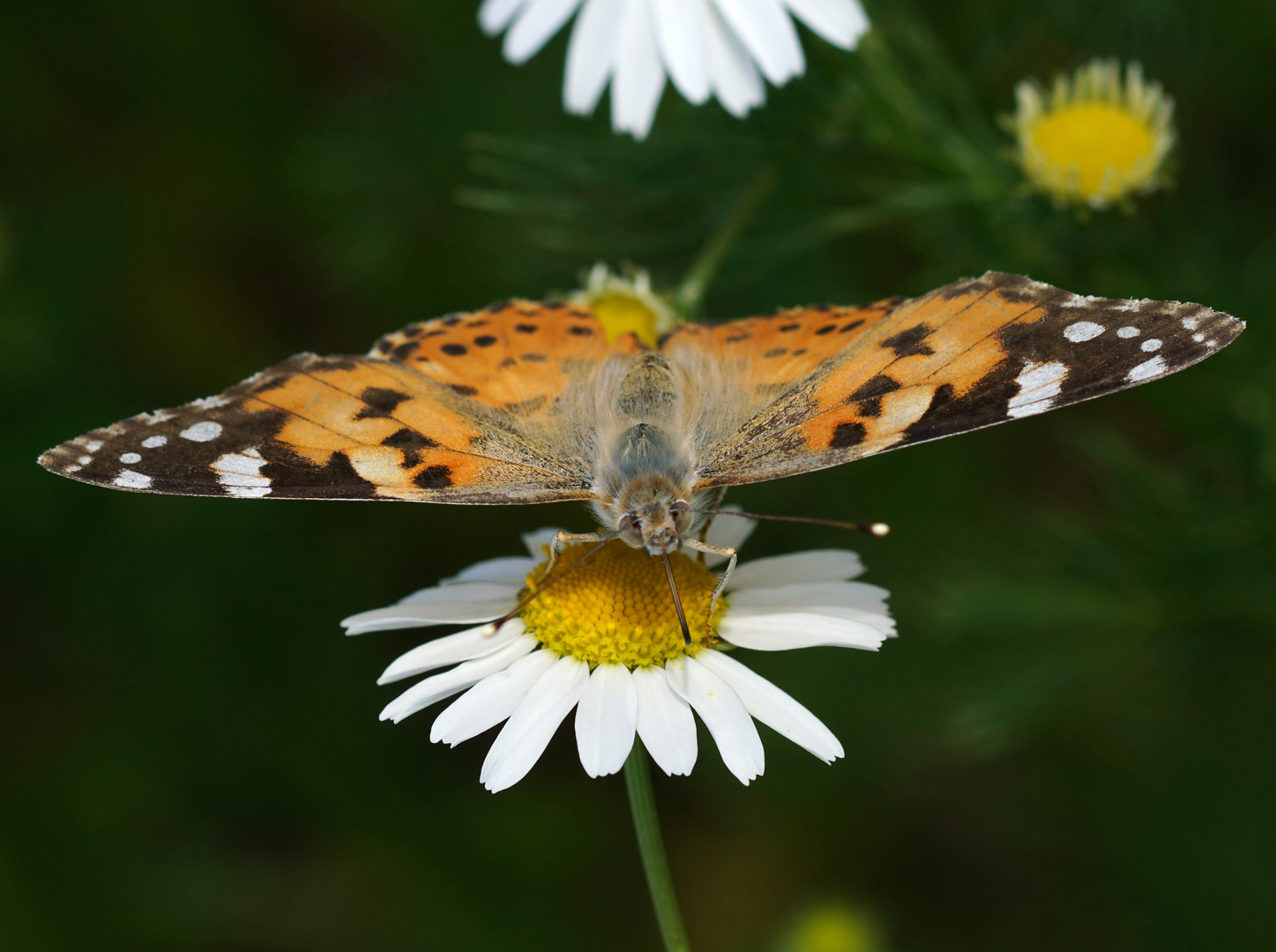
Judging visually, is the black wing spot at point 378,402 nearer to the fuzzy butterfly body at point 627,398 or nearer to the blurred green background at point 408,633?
the fuzzy butterfly body at point 627,398

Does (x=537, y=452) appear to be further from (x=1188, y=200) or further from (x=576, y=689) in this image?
(x=1188, y=200)

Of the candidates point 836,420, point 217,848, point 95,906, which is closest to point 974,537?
point 836,420

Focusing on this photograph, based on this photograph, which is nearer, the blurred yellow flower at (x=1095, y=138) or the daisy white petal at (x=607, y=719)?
the daisy white petal at (x=607, y=719)

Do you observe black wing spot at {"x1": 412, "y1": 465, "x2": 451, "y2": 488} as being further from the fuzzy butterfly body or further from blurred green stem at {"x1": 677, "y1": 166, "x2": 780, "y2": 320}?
blurred green stem at {"x1": 677, "y1": 166, "x2": 780, "y2": 320}

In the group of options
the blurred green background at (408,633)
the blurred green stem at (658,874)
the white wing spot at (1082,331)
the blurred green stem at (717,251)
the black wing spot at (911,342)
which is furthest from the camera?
the blurred green background at (408,633)

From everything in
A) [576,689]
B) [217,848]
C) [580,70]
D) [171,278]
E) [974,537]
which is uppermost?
[171,278]

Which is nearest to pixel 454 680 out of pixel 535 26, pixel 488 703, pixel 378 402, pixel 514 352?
pixel 488 703

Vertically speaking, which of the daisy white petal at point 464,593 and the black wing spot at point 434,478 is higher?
the black wing spot at point 434,478

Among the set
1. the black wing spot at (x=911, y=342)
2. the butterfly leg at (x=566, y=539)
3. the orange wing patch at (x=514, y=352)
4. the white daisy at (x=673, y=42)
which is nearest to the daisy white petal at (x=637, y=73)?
the white daisy at (x=673, y=42)
